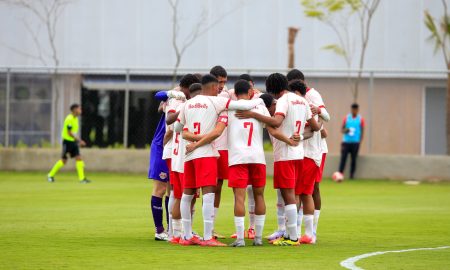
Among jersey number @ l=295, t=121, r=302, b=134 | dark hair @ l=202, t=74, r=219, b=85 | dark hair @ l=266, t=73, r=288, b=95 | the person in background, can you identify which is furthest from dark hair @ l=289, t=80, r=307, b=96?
the person in background

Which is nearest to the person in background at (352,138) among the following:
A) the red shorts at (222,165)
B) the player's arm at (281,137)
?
the red shorts at (222,165)

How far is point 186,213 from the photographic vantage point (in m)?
13.2

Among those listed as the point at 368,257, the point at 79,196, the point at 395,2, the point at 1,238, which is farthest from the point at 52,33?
the point at 368,257

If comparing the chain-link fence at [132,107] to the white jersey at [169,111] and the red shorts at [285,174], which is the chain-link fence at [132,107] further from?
the red shorts at [285,174]

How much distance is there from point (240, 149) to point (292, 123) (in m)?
0.76

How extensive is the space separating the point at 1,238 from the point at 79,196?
8.75 metres

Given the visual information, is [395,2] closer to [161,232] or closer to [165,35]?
[165,35]

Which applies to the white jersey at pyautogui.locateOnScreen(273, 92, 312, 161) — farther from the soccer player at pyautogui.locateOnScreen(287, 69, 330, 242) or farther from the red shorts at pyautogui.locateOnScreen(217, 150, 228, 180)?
the red shorts at pyautogui.locateOnScreen(217, 150, 228, 180)

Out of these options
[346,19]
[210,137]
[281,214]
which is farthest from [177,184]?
[346,19]

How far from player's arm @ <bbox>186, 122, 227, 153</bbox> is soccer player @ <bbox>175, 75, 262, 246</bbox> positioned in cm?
5

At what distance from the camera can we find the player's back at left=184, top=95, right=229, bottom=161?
1306cm

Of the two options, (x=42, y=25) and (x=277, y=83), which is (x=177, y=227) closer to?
(x=277, y=83)

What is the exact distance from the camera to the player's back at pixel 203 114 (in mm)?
13062

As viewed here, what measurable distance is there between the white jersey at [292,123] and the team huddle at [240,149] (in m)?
0.01
